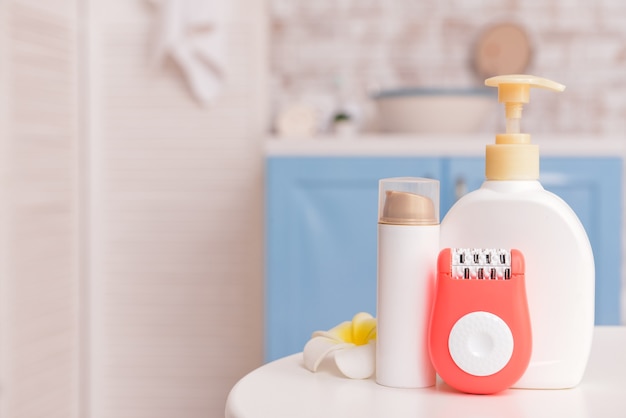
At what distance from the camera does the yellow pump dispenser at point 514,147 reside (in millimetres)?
747

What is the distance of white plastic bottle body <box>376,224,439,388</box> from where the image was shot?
720mm

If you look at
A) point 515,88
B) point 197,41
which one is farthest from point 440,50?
point 515,88

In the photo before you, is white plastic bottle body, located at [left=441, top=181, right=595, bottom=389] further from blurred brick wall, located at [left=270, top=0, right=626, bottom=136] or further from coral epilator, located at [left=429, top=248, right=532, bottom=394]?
blurred brick wall, located at [left=270, top=0, right=626, bottom=136]

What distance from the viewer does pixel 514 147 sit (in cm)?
75

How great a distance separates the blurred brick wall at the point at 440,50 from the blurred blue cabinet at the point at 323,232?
54cm

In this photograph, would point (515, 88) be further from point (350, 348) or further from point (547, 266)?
point (350, 348)

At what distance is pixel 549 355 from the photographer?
719 millimetres

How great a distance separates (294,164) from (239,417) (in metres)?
1.77

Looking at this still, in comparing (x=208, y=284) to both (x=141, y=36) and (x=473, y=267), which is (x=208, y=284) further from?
(x=473, y=267)

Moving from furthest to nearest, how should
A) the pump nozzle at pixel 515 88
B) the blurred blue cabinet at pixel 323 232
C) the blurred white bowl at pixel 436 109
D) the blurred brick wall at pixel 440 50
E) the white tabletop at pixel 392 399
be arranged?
the blurred brick wall at pixel 440 50 → the blurred white bowl at pixel 436 109 → the blurred blue cabinet at pixel 323 232 → the pump nozzle at pixel 515 88 → the white tabletop at pixel 392 399

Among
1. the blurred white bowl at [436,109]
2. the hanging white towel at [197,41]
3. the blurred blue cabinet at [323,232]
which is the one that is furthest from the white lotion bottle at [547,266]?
the hanging white towel at [197,41]

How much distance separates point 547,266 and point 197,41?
78.8 inches

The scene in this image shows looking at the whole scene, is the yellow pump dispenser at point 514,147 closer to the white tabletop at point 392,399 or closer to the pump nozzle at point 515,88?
the pump nozzle at point 515,88

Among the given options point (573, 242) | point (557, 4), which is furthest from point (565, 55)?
point (573, 242)
